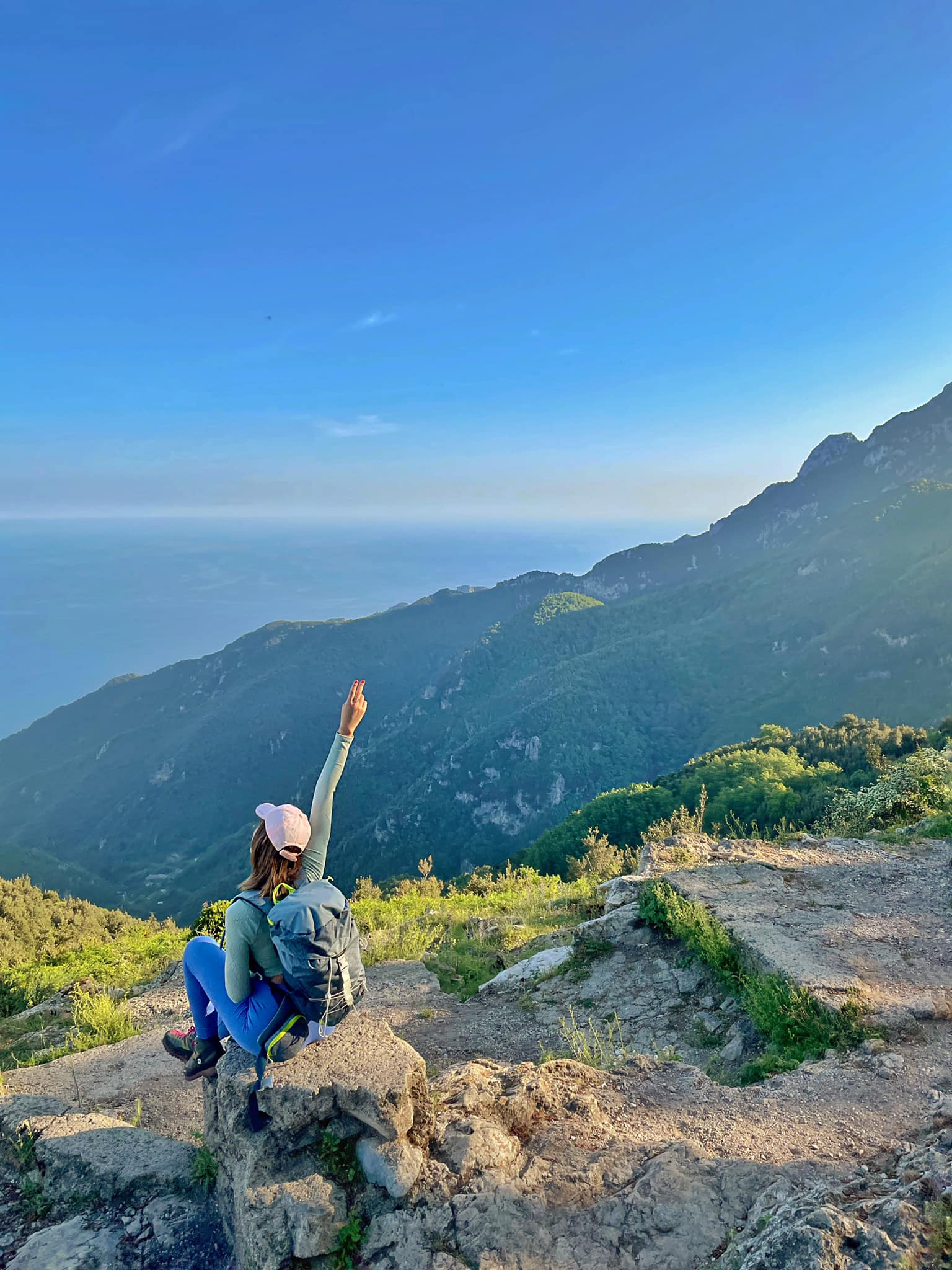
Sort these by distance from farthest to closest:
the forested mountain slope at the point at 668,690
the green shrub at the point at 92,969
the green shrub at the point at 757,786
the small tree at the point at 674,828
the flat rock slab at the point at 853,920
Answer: the forested mountain slope at the point at 668,690 → the green shrub at the point at 757,786 → the small tree at the point at 674,828 → the green shrub at the point at 92,969 → the flat rock slab at the point at 853,920

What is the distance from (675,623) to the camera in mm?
88750

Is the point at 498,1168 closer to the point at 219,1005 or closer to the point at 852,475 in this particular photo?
the point at 219,1005

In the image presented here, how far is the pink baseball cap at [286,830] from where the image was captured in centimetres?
326

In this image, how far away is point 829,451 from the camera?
131750mm

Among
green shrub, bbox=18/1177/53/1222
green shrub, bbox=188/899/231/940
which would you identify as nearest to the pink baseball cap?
green shrub, bbox=18/1177/53/1222

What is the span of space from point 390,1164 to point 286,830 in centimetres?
160

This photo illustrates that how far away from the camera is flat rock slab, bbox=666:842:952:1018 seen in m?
5.17

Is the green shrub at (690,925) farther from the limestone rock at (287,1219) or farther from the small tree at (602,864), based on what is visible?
the limestone rock at (287,1219)

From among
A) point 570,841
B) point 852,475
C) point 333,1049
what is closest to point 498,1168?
point 333,1049

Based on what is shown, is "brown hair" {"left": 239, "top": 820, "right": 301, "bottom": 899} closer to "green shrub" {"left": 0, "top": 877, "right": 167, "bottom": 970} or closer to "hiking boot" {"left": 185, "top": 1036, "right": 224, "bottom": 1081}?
"hiking boot" {"left": 185, "top": 1036, "right": 224, "bottom": 1081}

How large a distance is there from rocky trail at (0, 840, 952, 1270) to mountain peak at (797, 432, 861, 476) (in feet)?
473

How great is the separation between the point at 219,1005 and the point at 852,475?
140 m

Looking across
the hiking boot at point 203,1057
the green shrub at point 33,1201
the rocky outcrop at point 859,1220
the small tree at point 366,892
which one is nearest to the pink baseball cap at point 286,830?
the hiking boot at point 203,1057

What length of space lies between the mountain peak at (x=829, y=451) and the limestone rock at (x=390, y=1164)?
147 m
